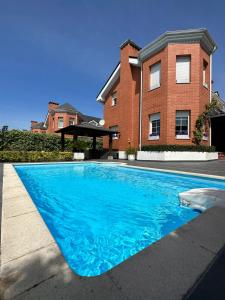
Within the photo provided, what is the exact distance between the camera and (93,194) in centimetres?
573

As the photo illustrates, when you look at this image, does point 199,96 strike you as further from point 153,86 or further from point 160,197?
point 160,197

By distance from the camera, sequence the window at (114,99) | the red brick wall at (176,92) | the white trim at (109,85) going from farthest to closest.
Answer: the window at (114,99), the white trim at (109,85), the red brick wall at (176,92)

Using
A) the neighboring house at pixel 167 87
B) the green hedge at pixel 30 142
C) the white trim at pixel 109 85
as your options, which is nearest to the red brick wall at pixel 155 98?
the neighboring house at pixel 167 87

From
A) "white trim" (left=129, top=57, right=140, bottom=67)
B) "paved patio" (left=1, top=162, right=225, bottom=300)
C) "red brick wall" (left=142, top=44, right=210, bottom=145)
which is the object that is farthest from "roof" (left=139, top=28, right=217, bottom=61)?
"paved patio" (left=1, top=162, right=225, bottom=300)

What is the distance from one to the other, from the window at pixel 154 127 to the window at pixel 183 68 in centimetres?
354

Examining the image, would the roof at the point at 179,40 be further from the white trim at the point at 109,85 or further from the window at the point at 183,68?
the white trim at the point at 109,85

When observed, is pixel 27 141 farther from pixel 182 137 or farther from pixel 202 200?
pixel 202 200

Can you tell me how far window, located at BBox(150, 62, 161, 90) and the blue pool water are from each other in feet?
38.2

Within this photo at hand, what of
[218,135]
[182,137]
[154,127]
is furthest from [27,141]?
[218,135]

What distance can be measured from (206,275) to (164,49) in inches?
664

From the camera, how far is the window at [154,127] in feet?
50.1

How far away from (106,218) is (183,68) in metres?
15.0

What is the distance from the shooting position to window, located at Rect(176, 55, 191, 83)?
14.2 meters

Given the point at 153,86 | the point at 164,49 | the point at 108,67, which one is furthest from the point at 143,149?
the point at 108,67
